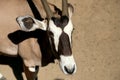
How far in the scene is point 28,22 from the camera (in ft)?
→ 21.7

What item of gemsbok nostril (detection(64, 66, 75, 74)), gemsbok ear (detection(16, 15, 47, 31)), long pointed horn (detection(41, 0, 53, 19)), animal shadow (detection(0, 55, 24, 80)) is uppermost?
long pointed horn (detection(41, 0, 53, 19))

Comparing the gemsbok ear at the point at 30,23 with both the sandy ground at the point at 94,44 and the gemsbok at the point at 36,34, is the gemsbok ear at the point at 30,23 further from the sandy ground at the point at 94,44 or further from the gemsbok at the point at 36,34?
the sandy ground at the point at 94,44

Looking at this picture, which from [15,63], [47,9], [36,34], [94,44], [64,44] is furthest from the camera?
[94,44]

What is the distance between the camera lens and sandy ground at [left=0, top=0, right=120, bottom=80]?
812 cm

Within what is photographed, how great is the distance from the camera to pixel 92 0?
9.39 m

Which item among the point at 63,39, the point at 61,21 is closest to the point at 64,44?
the point at 63,39

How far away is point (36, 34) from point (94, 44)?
1939 mm

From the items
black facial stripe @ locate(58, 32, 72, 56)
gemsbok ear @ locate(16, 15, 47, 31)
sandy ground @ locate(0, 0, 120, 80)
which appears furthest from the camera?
sandy ground @ locate(0, 0, 120, 80)

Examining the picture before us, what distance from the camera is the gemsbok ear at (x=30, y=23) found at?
21.7 feet

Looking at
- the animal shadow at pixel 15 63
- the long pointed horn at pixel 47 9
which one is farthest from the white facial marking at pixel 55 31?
the animal shadow at pixel 15 63

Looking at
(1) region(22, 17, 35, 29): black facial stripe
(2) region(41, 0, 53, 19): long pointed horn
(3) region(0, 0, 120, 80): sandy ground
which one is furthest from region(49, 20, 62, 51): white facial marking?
(3) region(0, 0, 120, 80): sandy ground

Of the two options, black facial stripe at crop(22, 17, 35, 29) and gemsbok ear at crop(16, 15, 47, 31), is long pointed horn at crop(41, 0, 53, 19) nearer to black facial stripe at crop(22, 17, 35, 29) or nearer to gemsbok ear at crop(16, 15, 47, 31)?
gemsbok ear at crop(16, 15, 47, 31)

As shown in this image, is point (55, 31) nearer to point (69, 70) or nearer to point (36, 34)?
point (69, 70)

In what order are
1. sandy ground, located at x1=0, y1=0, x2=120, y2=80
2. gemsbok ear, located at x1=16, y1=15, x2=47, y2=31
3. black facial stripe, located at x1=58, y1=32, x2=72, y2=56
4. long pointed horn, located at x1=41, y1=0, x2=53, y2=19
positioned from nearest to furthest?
black facial stripe, located at x1=58, y1=32, x2=72, y2=56, long pointed horn, located at x1=41, y1=0, x2=53, y2=19, gemsbok ear, located at x1=16, y1=15, x2=47, y2=31, sandy ground, located at x1=0, y1=0, x2=120, y2=80
